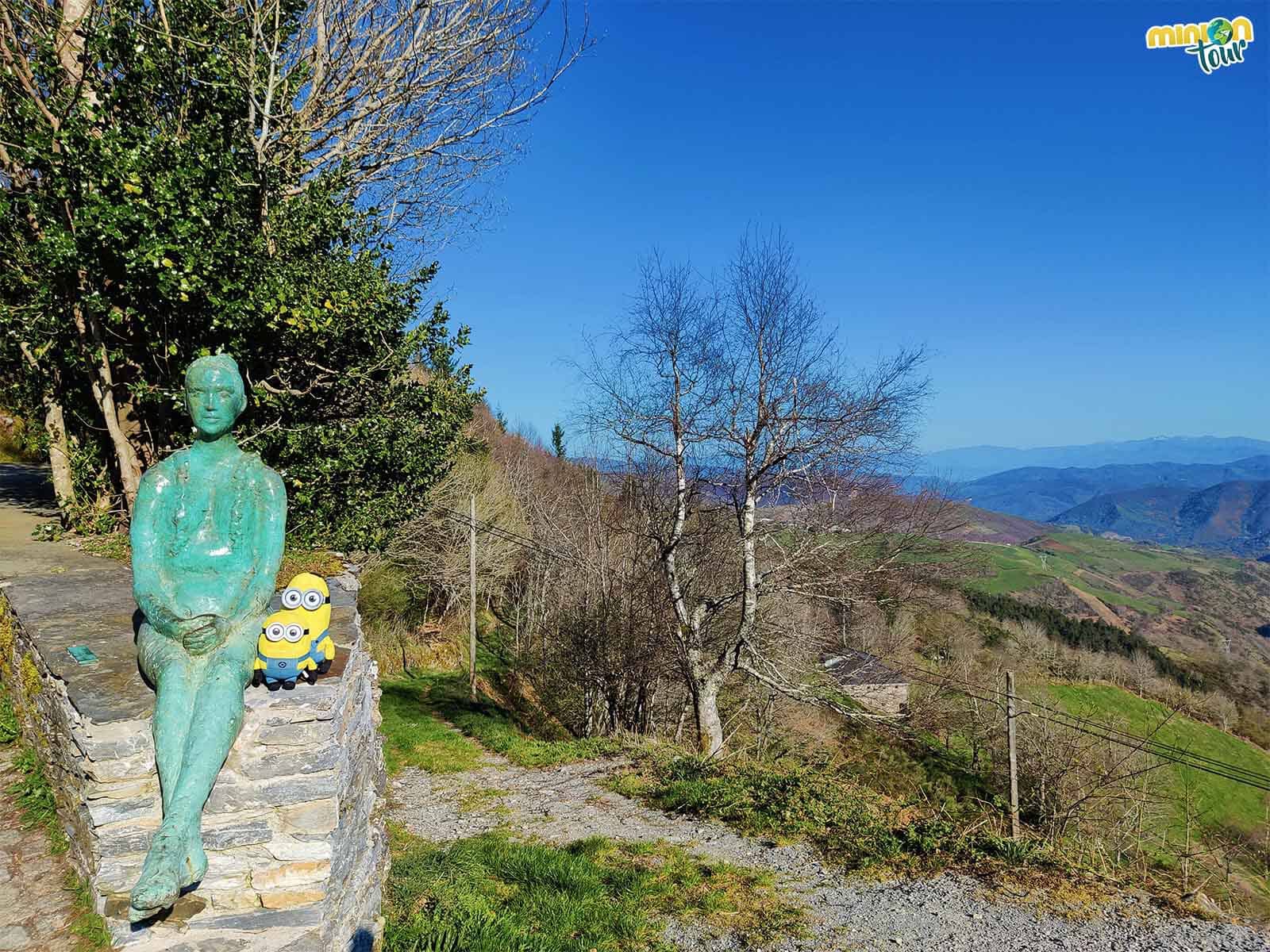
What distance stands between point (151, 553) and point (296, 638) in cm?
77

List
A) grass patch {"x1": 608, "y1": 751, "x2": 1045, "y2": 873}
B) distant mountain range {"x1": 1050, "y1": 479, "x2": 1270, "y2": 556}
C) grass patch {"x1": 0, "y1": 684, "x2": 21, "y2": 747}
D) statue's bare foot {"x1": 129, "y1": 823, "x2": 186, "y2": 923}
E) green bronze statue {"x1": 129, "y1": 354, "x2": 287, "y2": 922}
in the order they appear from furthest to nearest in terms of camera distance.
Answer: distant mountain range {"x1": 1050, "y1": 479, "x2": 1270, "y2": 556}
grass patch {"x1": 608, "y1": 751, "x2": 1045, "y2": 873}
grass patch {"x1": 0, "y1": 684, "x2": 21, "y2": 747}
green bronze statue {"x1": 129, "y1": 354, "x2": 287, "y2": 922}
statue's bare foot {"x1": 129, "y1": 823, "x2": 186, "y2": 923}

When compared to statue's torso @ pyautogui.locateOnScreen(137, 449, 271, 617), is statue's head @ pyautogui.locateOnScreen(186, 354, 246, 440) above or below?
above

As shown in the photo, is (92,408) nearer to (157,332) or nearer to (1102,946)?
(157,332)

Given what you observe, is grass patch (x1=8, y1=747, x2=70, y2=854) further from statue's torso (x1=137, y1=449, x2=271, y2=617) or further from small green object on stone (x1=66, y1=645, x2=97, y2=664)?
statue's torso (x1=137, y1=449, x2=271, y2=617)

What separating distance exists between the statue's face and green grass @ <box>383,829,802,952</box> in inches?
126

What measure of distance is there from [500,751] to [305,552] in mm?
5565

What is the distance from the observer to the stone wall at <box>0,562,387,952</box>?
9.39ft

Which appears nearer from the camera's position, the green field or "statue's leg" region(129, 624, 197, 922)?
"statue's leg" region(129, 624, 197, 922)

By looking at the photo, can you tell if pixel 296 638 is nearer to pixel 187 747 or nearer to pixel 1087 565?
pixel 187 747

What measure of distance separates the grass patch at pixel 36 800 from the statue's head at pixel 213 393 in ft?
9.49

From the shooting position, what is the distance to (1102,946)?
468 centimetres

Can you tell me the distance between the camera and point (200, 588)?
3.03 metres

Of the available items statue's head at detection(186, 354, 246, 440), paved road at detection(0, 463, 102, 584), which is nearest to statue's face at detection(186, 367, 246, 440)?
statue's head at detection(186, 354, 246, 440)

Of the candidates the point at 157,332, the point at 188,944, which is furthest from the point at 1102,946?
the point at 157,332
